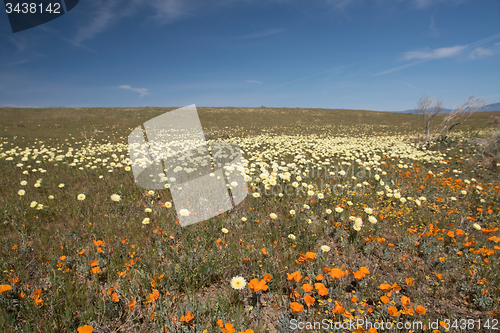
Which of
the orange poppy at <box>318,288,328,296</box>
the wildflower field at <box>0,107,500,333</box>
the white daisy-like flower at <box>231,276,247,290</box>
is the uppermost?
the orange poppy at <box>318,288,328,296</box>

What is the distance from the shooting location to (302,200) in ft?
17.9

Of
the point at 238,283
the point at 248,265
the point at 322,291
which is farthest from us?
the point at 248,265

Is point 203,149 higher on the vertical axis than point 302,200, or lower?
higher

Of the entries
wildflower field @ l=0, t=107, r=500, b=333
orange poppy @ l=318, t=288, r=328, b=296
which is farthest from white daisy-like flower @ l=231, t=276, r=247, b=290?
orange poppy @ l=318, t=288, r=328, b=296

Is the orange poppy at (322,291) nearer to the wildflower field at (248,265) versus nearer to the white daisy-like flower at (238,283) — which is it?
the wildflower field at (248,265)

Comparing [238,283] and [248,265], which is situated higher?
[238,283]

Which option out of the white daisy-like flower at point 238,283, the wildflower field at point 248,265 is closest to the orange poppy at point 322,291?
the wildflower field at point 248,265

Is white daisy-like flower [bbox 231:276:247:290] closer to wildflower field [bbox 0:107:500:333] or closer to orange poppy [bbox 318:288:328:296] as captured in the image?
wildflower field [bbox 0:107:500:333]

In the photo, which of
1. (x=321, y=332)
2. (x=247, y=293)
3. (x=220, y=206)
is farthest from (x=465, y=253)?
(x=220, y=206)

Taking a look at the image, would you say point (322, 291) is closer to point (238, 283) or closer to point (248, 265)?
point (238, 283)

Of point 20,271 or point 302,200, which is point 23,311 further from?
Answer: point 302,200

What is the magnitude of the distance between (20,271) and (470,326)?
5.41m

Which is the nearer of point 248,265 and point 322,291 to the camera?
point 322,291

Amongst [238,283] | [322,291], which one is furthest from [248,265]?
[322,291]
